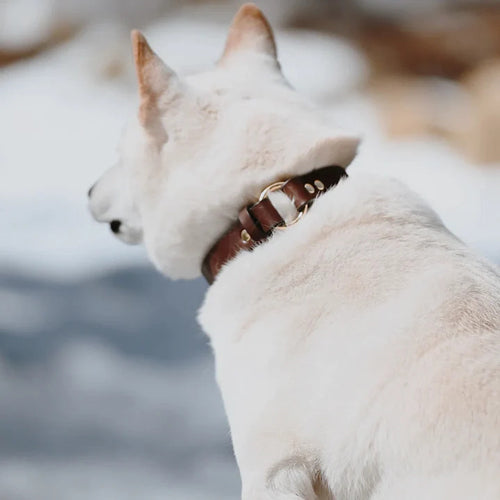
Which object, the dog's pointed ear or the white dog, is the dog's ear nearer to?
the white dog

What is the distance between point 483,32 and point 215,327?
16.7 feet

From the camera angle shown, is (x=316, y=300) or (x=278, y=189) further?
(x=278, y=189)

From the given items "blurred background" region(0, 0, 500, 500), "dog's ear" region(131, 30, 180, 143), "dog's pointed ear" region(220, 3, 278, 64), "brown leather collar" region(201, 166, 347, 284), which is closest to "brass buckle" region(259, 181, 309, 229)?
"brown leather collar" region(201, 166, 347, 284)

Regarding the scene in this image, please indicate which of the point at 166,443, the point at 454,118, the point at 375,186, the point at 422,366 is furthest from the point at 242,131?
the point at 454,118

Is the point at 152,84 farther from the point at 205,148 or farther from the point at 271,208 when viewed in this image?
the point at 271,208

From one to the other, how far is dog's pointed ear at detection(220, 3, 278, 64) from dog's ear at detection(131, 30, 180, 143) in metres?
0.25

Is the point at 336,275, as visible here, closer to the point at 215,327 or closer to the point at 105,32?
the point at 215,327

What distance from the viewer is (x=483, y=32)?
240 inches

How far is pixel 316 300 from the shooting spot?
136 cm

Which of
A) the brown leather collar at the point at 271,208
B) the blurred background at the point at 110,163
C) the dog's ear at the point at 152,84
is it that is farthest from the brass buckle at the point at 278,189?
the blurred background at the point at 110,163

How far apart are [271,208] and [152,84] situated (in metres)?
0.31

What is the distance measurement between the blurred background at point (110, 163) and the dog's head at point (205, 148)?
1.59 metres

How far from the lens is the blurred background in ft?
11.0

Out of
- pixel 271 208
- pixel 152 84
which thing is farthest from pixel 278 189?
pixel 152 84
